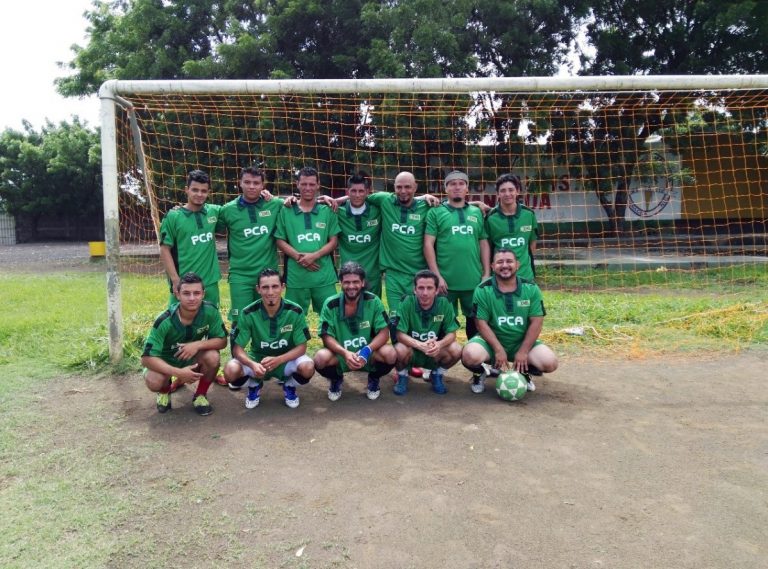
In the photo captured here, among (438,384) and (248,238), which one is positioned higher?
(248,238)

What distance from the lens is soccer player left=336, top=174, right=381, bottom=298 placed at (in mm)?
4629

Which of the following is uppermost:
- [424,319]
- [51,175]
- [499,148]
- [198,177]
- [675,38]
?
[51,175]

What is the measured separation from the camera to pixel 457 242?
15.0ft

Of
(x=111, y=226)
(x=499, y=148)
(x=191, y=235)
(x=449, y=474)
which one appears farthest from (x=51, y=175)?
(x=449, y=474)

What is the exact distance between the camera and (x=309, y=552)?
2326 mm

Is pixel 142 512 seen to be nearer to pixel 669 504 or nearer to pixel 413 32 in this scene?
pixel 669 504

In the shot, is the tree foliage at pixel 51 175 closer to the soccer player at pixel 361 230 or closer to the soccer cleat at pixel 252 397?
the soccer player at pixel 361 230

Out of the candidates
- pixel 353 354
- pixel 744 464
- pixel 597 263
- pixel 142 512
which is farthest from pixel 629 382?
pixel 597 263

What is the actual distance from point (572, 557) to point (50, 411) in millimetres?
3535

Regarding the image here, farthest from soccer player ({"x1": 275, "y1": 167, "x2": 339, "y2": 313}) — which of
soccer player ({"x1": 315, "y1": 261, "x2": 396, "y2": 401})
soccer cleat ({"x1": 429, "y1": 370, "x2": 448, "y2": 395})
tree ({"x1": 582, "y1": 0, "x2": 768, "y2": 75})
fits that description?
tree ({"x1": 582, "y1": 0, "x2": 768, "y2": 75})

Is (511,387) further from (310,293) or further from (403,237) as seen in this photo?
(310,293)

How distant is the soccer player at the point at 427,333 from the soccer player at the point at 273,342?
27.5 inches

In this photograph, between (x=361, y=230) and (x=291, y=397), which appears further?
(x=361, y=230)

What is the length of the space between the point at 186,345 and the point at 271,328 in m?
0.58
